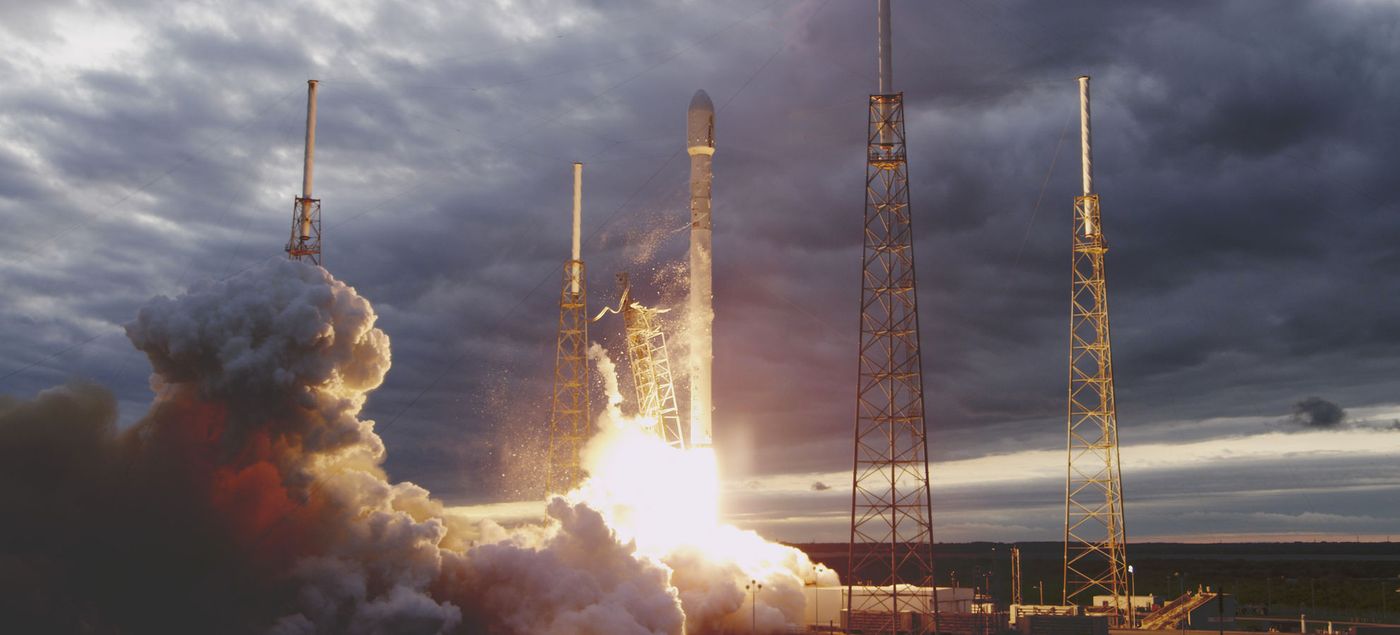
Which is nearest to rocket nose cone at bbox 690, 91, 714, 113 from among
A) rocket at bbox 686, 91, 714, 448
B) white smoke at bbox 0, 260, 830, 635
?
rocket at bbox 686, 91, 714, 448

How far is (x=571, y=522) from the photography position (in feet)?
179

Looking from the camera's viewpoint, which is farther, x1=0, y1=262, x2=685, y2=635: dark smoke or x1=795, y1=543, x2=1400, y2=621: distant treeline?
x1=795, y1=543, x2=1400, y2=621: distant treeline

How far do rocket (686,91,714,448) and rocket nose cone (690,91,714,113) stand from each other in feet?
0.33

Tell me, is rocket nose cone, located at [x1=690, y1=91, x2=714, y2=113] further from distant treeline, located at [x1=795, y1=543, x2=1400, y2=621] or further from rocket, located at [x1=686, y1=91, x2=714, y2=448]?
distant treeline, located at [x1=795, y1=543, x2=1400, y2=621]

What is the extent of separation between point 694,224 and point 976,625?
23.5m

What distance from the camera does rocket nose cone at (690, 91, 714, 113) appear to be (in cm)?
6456

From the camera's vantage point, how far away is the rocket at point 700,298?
6344 centimetres

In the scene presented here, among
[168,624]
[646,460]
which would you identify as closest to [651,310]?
[646,460]

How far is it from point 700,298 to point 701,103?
391 inches

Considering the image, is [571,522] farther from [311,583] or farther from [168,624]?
[168,624]

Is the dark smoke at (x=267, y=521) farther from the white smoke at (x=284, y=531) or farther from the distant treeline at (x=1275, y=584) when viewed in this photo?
the distant treeline at (x=1275, y=584)

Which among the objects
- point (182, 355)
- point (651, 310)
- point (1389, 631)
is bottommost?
point (1389, 631)

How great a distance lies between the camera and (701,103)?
212 feet

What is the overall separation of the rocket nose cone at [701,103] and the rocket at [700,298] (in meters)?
0.10
